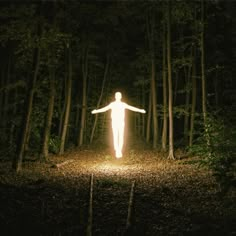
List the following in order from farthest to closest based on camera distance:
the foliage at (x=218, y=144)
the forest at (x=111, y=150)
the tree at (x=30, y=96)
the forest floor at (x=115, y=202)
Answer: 1. the tree at (x=30, y=96)
2. the foliage at (x=218, y=144)
3. the forest at (x=111, y=150)
4. the forest floor at (x=115, y=202)

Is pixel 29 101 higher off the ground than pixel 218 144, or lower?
higher

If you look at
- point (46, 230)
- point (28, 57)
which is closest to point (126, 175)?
point (28, 57)

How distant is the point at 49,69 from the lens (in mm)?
25719

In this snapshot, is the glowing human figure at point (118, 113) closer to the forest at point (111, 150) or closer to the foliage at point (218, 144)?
the forest at point (111, 150)

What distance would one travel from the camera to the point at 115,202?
1222cm

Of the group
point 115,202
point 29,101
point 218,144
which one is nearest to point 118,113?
point 29,101

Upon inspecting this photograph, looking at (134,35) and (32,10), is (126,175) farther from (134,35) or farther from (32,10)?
(134,35)

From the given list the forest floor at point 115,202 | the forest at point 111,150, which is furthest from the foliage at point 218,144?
the forest floor at point 115,202

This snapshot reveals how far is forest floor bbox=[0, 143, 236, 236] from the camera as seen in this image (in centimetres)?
945

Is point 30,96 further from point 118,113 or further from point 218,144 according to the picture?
point 218,144

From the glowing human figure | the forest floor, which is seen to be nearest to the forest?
the forest floor

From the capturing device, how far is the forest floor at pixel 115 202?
31.0ft

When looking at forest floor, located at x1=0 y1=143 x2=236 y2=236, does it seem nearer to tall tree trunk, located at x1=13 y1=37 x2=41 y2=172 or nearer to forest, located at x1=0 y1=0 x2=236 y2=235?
forest, located at x1=0 y1=0 x2=236 y2=235

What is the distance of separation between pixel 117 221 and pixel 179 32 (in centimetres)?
2658
